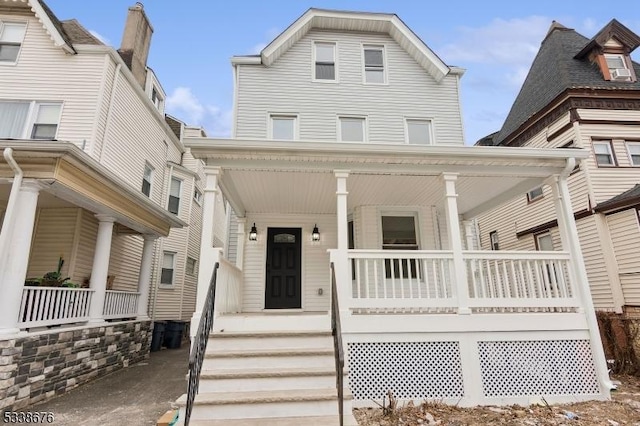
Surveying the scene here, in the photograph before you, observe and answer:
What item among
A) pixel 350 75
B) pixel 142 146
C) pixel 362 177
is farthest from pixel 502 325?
pixel 142 146

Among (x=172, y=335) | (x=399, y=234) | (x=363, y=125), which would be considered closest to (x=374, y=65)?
(x=363, y=125)

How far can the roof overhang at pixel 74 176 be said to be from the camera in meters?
5.33

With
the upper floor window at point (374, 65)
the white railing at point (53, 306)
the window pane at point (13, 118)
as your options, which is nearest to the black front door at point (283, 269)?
the white railing at point (53, 306)

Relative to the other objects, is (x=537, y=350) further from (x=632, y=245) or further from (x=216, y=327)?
(x=632, y=245)

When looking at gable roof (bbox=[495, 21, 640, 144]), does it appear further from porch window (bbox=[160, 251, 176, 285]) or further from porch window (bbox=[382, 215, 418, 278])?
porch window (bbox=[160, 251, 176, 285])

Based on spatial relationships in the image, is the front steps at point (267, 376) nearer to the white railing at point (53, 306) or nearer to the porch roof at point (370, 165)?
the porch roof at point (370, 165)

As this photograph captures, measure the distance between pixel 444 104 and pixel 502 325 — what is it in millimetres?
6689

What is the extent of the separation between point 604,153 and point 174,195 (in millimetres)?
14737

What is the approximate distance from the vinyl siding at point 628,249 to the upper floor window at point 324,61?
28.9 feet

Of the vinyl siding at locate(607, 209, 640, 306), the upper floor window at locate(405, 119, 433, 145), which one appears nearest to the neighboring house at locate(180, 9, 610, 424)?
the upper floor window at locate(405, 119, 433, 145)

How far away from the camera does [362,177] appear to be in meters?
6.36

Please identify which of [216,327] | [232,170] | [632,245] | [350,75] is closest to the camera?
[216,327]

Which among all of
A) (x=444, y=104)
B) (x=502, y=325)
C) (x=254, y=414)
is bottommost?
(x=254, y=414)

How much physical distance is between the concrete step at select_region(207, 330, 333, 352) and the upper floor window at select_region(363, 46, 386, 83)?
24.9 feet
